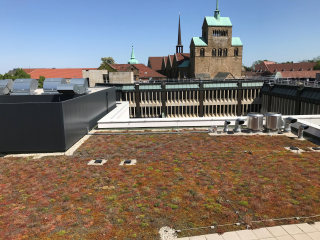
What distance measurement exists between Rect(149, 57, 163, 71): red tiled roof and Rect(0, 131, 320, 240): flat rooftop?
114170 millimetres

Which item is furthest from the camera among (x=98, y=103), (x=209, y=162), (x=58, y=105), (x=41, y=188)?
(x=98, y=103)

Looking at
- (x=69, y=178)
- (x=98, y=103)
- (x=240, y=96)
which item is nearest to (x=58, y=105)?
(x=69, y=178)

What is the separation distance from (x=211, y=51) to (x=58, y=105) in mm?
75422

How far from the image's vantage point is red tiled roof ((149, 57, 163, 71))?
4978 inches

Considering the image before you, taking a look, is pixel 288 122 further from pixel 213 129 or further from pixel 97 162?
pixel 97 162

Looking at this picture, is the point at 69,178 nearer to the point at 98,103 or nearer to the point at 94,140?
the point at 94,140

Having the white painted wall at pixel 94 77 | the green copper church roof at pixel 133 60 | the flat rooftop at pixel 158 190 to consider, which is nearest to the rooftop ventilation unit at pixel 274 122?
the flat rooftop at pixel 158 190

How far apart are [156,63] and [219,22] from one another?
50.2m

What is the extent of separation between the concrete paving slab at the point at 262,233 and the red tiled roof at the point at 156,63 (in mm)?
122836

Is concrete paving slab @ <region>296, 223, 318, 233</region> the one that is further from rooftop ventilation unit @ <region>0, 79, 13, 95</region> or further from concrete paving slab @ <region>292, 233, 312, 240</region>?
rooftop ventilation unit @ <region>0, 79, 13, 95</region>

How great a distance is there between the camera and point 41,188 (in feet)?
34.4

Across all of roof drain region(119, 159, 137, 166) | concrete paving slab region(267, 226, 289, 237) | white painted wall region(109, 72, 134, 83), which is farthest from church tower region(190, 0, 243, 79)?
concrete paving slab region(267, 226, 289, 237)

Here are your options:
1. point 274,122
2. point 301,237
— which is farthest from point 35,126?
point 274,122

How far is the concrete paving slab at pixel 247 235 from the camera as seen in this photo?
7.12m
